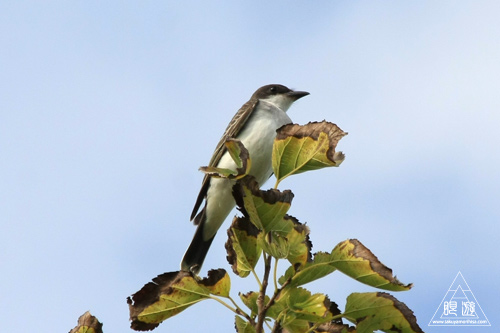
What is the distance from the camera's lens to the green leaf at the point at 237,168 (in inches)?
123

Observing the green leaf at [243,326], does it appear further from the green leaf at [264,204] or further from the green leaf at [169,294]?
the green leaf at [264,204]

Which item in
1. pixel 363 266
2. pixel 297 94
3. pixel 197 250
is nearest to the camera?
pixel 363 266

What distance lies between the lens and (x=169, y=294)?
3207 mm

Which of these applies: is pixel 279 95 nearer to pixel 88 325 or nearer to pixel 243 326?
pixel 88 325

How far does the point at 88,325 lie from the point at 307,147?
3.96ft

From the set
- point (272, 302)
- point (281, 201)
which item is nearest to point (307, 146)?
point (281, 201)

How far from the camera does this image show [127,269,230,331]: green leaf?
10.4 feet

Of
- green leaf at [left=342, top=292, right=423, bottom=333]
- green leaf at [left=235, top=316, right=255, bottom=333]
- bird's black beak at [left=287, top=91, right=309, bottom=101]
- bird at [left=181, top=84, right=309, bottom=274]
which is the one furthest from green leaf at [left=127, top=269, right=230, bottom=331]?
bird's black beak at [left=287, top=91, right=309, bottom=101]

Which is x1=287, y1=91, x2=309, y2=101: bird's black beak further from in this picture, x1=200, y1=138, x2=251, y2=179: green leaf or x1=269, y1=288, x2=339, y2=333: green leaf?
x1=269, y1=288, x2=339, y2=333: green leaf

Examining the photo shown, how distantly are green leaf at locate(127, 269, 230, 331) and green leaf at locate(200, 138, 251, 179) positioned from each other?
426mm

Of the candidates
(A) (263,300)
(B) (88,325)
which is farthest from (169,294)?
(A) (263,300)

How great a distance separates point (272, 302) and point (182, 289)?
0.50 metres

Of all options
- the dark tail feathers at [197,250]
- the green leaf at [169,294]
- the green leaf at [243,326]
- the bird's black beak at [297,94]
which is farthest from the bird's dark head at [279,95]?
the green leaf at [243,326]

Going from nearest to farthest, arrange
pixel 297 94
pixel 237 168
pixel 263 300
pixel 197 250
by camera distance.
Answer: pixel 263 300
pixel 237 168
pixel 197 250
pixel 297 94
